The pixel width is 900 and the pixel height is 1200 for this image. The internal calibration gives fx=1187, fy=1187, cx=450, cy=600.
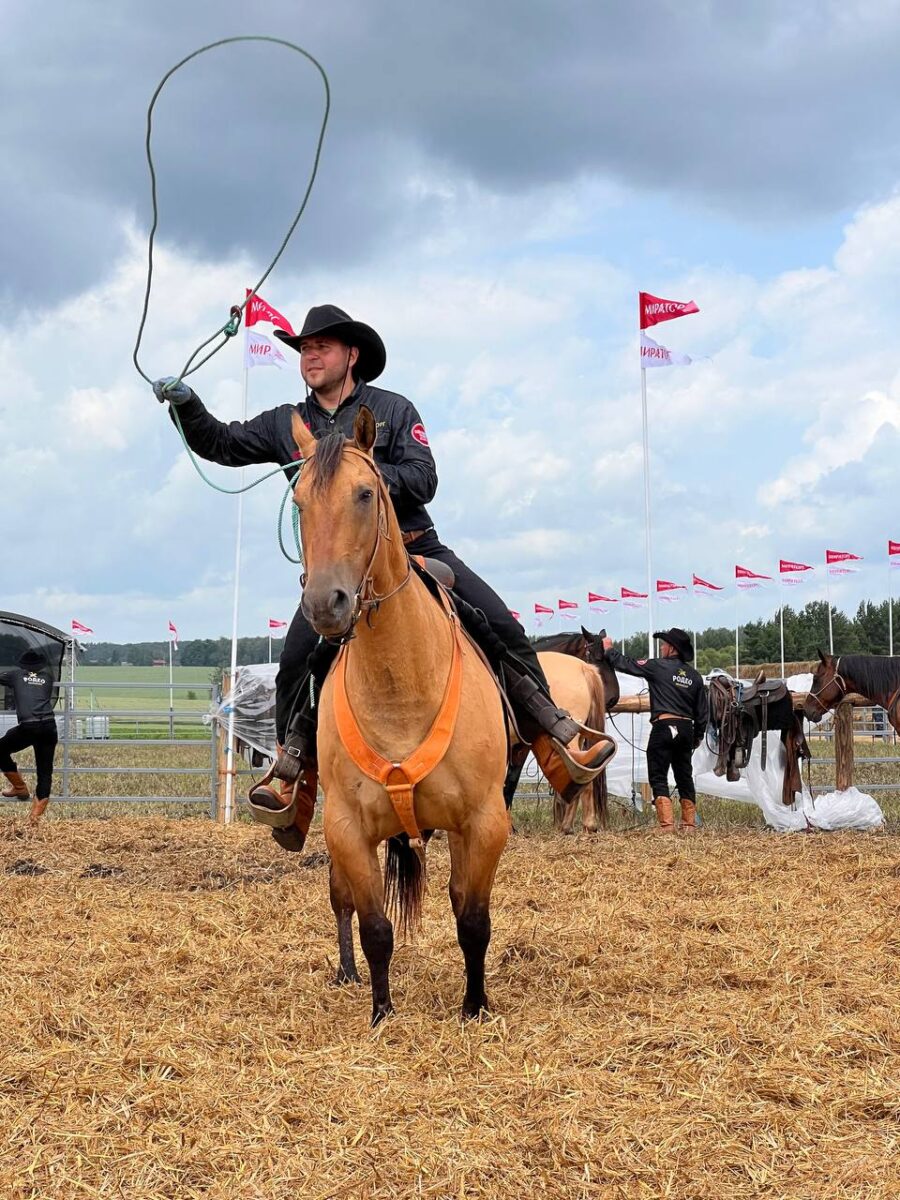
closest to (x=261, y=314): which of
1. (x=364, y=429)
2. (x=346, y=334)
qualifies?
(x=346, y=334)

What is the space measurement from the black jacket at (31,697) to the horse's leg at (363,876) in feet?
32.0

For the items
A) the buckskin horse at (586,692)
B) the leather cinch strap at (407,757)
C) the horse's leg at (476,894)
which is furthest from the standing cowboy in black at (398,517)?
the buckskin horse at (586,692)

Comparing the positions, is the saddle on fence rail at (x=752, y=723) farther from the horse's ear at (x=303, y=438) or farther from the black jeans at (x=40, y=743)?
the horse's ear at (x=303, y=438)

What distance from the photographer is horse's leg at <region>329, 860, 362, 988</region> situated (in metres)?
5.82

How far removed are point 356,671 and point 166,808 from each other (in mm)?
12203

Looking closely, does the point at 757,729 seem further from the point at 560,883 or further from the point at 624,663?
the point at 560,883

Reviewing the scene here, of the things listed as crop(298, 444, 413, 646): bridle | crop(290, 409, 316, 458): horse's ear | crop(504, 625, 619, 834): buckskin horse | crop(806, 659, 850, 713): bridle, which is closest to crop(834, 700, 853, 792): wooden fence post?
crop(806, 659, 850, 713): bridle

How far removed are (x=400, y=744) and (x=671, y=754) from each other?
9.52 meters

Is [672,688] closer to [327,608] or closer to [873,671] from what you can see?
[873,671]

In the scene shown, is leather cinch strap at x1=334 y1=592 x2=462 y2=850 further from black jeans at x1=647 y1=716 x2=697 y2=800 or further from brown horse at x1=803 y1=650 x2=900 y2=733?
brown horse at x1=803 y1=650 x2=900 y2=733

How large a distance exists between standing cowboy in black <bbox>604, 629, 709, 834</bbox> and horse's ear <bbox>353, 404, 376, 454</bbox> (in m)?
9.54

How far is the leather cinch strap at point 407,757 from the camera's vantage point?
449 cm

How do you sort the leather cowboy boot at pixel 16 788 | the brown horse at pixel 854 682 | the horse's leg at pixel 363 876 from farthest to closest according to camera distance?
the leather cowboy boot at pixel 16 788
the brown horse at pixel 854 682
the horse's leg at pixel 363 876

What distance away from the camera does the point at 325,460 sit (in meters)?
3.96
